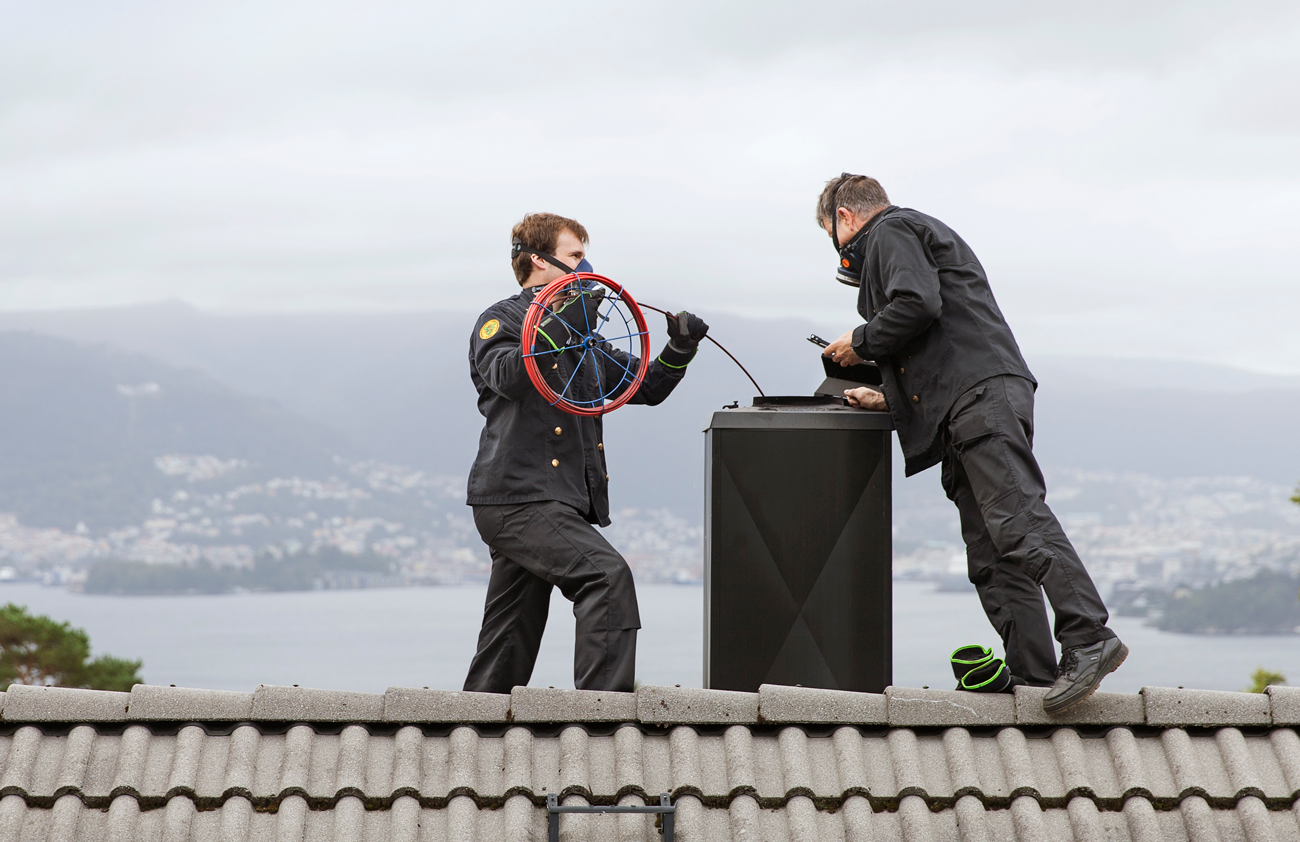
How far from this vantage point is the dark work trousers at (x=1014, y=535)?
3178 millimetres

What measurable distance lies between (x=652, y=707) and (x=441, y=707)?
0.55 m

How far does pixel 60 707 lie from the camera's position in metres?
3.14

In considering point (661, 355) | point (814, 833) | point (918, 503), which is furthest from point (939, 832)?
point (918, 503)

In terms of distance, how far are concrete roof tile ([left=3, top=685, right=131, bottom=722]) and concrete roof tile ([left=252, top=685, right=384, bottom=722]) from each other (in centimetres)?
34

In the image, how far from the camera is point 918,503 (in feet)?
→ 379

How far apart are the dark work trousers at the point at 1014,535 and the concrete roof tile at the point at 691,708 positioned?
81cm

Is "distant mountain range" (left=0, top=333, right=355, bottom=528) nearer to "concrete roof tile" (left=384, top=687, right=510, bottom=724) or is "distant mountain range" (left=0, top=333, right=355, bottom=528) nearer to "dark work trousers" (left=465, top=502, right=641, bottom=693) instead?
"dark work trousers" (left=465, top=502, right=641, bottom=693)

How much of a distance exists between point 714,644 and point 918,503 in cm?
11487

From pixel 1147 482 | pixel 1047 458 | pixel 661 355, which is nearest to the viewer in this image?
pixel 661 355

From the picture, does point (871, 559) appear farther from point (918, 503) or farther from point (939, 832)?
point (918, 503)

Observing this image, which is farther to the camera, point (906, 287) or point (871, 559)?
point (871, 559)

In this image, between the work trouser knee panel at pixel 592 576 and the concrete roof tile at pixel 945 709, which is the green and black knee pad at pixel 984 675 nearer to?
the concrete roof tile at pixel 945 709

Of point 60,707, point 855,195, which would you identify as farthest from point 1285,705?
point 60,707

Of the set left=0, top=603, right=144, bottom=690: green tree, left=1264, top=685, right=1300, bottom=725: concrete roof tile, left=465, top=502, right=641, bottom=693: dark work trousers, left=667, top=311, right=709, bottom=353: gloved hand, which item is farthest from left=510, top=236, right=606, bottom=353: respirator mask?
left=0, top=603, right=144, bottom=690: green tree
